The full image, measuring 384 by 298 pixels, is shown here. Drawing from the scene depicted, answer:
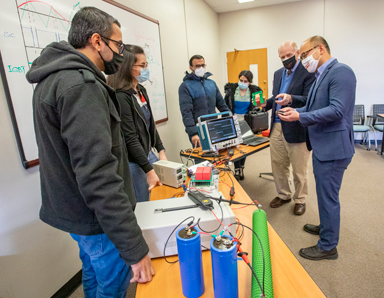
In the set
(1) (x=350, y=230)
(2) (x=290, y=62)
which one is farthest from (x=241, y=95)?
(1) (x=350, y=230)

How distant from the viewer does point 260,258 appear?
0.82 m

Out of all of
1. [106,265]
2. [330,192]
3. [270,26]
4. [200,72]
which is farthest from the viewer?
[270,26]

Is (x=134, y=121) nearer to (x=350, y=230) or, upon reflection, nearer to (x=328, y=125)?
(x=328, y=125)

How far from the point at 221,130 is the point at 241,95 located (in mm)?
1378

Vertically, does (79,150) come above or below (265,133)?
above

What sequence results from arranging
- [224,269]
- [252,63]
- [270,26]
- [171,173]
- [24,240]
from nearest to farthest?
[224,269]
[24,240]
[171,173]
[270,26]
[252,63]

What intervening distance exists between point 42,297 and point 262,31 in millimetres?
5897

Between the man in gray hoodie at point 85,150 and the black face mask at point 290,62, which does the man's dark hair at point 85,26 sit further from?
the black face mask at point 290,62

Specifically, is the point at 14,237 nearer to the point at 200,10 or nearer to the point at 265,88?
the point at 200,10

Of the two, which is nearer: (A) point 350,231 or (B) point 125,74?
(B) point 125,74

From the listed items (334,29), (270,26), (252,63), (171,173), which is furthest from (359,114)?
(171,173)

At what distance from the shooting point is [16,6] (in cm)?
138

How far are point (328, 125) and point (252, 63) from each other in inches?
170

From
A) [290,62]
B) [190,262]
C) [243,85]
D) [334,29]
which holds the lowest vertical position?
[190,262]
